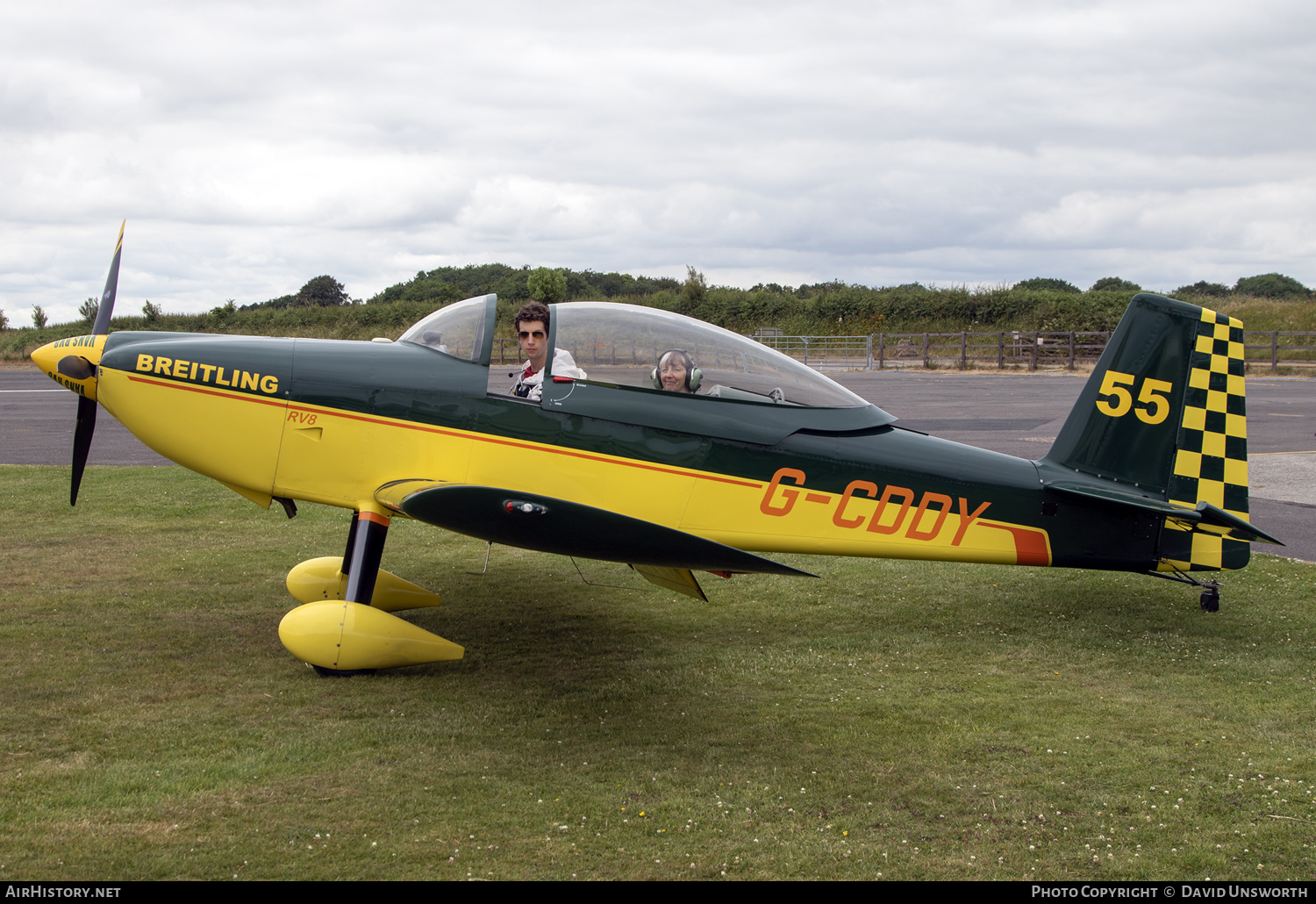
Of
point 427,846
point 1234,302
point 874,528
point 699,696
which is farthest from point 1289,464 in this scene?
point 1234,302

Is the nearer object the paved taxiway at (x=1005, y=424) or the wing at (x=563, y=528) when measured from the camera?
the wing at (x=563, y=528)

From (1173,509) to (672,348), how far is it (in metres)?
3.23

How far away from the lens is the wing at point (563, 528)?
4211mm

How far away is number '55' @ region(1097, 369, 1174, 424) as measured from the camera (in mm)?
5727

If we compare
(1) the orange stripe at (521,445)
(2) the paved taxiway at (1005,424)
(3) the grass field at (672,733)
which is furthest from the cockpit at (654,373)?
(2) the paved taxiway at (1005,424)

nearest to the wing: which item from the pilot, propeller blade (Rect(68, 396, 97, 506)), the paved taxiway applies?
the pilot

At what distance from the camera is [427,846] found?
3271mm

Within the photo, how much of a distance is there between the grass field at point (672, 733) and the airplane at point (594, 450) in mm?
657

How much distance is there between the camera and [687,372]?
524 cm

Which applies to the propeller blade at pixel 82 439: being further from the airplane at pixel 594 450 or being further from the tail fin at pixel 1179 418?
the tail fin at pixel 1179 418

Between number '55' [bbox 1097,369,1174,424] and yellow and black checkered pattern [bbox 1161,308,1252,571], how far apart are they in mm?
148
